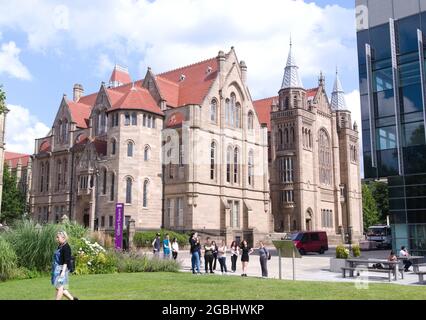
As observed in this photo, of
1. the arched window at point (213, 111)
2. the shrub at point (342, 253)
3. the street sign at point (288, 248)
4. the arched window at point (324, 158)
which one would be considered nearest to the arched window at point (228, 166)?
the arched window at point (213, 111)

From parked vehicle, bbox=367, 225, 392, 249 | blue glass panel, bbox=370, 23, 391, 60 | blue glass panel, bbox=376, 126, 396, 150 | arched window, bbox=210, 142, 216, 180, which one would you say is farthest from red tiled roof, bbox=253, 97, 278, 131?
blue glass panel, bbox=376, 126, 396, 150

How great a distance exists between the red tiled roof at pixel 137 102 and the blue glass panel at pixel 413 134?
86.1ft

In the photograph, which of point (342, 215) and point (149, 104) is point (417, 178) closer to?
point (149, 104)

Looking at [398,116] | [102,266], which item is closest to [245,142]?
[398,116]

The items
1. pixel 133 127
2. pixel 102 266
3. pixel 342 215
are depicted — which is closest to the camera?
pixel 102 266

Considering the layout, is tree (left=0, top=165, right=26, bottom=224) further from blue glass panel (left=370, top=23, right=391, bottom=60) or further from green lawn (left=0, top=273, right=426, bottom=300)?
green lawn (left=0, top=273, right=426, bottom=300)

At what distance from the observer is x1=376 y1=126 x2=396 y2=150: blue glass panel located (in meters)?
34.7

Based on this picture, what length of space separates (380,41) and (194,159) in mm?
21380

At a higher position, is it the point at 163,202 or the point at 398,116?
the point at 398,116

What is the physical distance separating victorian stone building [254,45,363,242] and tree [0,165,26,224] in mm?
36739

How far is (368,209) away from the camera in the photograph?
9356 cm

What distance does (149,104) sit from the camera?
5184 centimetres

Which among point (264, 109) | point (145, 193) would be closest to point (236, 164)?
point (145, 193)
